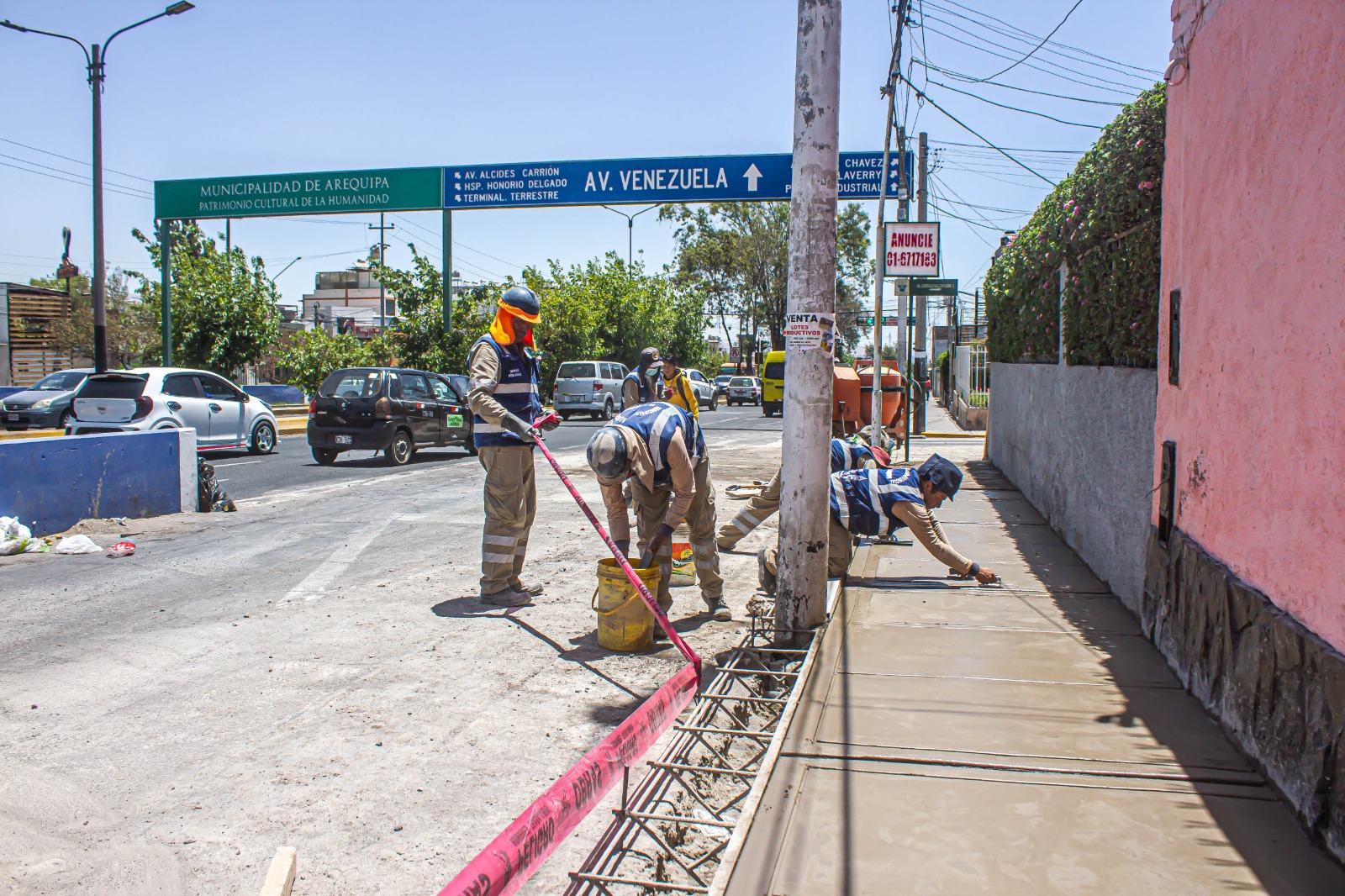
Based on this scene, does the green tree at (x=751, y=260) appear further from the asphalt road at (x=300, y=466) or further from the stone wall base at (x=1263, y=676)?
the stone wall base at (x=1263, y=676)

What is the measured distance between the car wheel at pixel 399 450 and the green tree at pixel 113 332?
3063 centimetres

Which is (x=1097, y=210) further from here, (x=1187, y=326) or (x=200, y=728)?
(x=200, y=728)

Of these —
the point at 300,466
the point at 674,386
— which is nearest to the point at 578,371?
the point at 300,466

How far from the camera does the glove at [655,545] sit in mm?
5508

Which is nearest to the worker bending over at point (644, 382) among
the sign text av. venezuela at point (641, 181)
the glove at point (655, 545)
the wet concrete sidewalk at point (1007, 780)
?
the glove at point (655, 545)

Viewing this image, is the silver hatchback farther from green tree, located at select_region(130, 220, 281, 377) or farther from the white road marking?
the white road marking

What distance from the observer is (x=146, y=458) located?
9.48m

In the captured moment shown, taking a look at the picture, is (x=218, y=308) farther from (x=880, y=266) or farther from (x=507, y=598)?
(x=507, y=598)

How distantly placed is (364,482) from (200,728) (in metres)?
8.82

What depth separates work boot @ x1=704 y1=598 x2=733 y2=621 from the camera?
239 inches

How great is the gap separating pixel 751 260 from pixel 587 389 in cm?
2820

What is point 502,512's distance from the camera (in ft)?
20.8

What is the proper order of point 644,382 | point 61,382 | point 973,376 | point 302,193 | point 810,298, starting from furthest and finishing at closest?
point 973,376
point 302,193
point 61,382
point 644,382
point 810,298

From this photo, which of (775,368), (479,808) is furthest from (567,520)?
(775,368)
